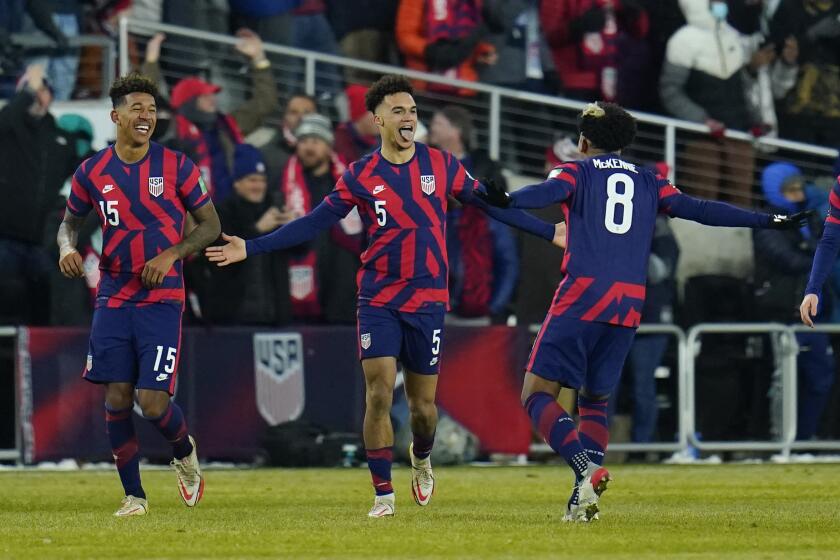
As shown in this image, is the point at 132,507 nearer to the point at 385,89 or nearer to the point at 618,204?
the point at 385,89

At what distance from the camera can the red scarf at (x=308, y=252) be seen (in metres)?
17.0

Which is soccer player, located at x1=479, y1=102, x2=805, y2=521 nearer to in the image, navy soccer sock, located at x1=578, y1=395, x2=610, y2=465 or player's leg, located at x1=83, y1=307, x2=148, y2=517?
navy soccer sock, located at x1=578, y1=395, x2=610, y2=465

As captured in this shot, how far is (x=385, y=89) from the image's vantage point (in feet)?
39.0

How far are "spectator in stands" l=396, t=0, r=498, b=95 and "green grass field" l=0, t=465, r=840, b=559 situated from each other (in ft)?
15.2

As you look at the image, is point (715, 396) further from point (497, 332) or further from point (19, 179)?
point (19, 179)

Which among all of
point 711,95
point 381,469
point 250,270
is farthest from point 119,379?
point 711,95

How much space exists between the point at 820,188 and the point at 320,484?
6682 millimetres

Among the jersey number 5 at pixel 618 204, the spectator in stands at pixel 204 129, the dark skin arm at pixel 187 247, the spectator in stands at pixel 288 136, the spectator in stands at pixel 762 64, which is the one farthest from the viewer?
the spectator in stands at pixel 762 64

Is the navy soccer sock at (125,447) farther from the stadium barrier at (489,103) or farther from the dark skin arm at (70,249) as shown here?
the stadium barrier at (489,103)

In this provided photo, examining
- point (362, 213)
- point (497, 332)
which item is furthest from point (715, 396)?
point (362, 213)

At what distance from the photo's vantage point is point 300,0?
750 inches

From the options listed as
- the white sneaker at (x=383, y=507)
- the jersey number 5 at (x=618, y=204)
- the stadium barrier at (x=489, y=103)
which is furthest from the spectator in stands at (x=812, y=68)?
the white sneaker at (x=383, y=507)

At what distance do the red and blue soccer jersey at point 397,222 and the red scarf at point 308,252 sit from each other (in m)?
5.15

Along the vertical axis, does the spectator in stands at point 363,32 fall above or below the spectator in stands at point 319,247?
above
